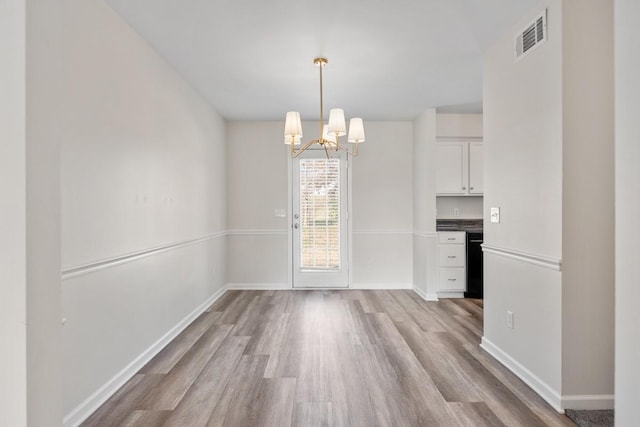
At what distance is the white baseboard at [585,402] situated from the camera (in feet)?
7.63

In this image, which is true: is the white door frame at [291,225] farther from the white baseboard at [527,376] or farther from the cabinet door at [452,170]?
the white baseboard at [527,376]

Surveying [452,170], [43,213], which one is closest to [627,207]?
[43,213]

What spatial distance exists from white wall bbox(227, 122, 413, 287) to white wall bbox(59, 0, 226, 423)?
1.67 meters

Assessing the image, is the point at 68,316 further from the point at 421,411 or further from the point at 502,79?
the point at 502,79

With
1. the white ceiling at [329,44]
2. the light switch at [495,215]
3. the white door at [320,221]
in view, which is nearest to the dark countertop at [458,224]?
the white door at [320,221]

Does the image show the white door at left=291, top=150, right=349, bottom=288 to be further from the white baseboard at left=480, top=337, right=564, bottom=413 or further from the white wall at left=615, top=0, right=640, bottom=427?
the white wall at left=615, top=0, right=640, bottom=427

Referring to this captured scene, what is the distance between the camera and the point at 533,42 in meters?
2.61

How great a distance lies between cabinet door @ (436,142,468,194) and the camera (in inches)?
218

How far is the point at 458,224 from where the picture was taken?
5.66 meters

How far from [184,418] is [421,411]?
54.5 inches

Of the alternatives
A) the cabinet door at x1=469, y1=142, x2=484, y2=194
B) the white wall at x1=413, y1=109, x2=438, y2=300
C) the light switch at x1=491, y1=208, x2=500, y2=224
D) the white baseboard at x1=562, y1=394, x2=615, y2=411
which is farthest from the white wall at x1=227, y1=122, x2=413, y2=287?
the white baseboard at x1=562, y1=394, x2=615, y2=411

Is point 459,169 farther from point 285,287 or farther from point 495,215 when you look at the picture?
point 285,287

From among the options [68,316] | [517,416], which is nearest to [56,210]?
[68,316]

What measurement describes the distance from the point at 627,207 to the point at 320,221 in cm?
484
